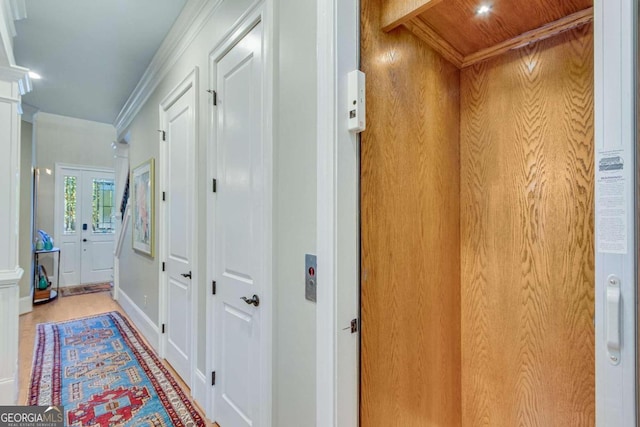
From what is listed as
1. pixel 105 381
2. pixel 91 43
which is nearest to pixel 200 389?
pixel 105 381

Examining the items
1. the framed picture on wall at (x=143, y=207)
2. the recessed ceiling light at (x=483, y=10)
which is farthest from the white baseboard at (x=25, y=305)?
the recessed ceiling light at (x=483, y=10)

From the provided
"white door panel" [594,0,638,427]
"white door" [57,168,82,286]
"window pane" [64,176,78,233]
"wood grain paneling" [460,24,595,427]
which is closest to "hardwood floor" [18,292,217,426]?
"white door" [57,168,82,286]

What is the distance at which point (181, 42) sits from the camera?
2.40m

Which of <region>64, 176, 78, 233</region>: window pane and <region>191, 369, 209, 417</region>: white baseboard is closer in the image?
<region>191, 369, 209, 417</region>: white baseboard

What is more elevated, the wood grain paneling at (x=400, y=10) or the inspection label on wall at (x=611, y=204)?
the wood grain paneling at (x=400, y=10)

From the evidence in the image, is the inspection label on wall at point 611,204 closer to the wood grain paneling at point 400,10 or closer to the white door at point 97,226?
the wood grain paneling at point 400,10

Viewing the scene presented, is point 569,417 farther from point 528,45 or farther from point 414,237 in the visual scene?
point 528,45

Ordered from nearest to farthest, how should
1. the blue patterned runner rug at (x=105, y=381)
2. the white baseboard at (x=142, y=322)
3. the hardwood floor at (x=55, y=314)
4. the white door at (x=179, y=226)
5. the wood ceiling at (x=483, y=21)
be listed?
the wood ceiling at (x=483, y=21)
the blue patterned runner rug at (x=105, y=381)
the white door at (x=179, y=226)
the hardwood floor at (x=55, y=314)
the white baseboard at (x=142, y=322)

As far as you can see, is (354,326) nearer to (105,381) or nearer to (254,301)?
(254,301)

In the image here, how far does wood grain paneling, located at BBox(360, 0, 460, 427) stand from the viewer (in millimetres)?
1078

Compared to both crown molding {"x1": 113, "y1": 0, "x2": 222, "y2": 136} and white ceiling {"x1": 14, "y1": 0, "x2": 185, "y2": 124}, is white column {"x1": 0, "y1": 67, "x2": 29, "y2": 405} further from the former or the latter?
crown molding {"x1": 113, "y1": 0, "x2": 222, "y2": 136}

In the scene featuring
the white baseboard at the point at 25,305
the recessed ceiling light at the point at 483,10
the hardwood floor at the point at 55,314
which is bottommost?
the hardwood floor at the point at 55,314

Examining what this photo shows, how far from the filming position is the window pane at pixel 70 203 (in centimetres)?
545

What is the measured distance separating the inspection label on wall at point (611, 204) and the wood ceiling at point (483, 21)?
2.46ft
